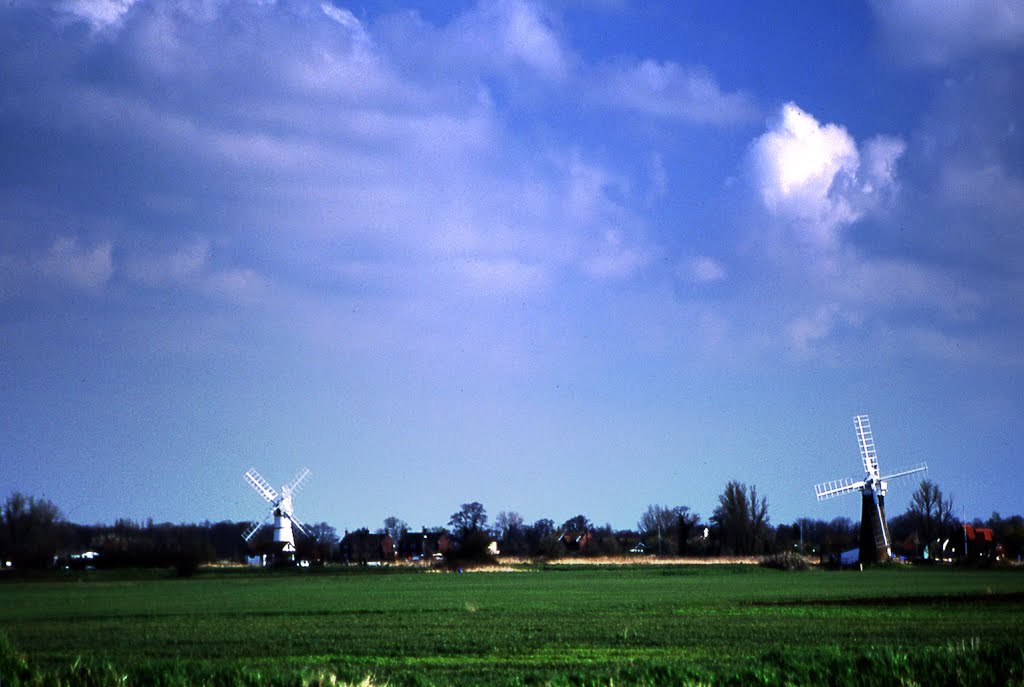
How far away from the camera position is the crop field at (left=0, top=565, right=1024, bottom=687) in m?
16.0

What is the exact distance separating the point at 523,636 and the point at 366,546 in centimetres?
16425

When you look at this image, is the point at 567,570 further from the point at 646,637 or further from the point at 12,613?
the point at 646,637

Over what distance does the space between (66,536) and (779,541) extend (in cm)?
9408

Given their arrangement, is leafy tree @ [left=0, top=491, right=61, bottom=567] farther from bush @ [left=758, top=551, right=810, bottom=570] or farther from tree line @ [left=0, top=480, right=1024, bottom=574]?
bush @ [left=758, top=551, right=810, bottom=570]

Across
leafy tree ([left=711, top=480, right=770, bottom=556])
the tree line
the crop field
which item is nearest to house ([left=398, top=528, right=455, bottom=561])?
the tree line

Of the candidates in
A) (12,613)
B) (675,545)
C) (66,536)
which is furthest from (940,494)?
(12,613)

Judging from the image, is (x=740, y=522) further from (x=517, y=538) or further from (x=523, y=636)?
(x=523, y=636)

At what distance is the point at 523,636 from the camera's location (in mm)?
32656

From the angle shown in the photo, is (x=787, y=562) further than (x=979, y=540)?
No

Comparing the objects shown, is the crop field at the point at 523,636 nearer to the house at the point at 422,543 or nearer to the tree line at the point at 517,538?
the tree line at the point at 517,538

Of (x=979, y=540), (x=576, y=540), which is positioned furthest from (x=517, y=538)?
(x=979, y=540)

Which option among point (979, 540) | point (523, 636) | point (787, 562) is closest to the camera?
point (523, 636)

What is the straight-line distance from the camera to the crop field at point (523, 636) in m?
16.0

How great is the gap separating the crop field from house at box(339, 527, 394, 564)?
124 m
